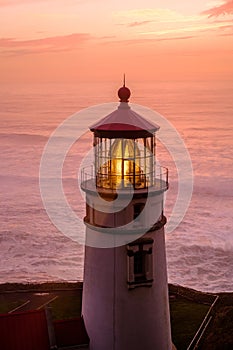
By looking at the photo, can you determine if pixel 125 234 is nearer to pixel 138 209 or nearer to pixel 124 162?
pixel 138 209

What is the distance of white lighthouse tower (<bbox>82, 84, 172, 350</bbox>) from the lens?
33.8 ft

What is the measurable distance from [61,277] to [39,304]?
5.12 m

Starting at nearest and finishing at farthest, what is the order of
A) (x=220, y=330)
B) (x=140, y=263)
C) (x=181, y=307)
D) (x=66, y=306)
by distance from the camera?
1. (x=140, y=263)
2. (x=220, y=330)
3. (x=66, y=306)
4. (x=181, y=307)

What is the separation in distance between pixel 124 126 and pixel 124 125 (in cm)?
3

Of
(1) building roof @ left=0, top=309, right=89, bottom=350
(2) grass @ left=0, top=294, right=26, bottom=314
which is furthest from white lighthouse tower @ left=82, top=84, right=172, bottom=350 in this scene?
(2) grass @ left=0, top=294, right=26, bottom=314

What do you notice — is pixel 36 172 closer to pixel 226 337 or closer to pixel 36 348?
pixel 226 337

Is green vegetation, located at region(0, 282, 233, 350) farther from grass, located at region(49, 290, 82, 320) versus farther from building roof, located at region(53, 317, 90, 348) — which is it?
building roof, located at region(53, 317, 90, 348)

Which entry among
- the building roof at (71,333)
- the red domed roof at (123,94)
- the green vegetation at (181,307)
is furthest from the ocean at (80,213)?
the building roof at (71,333)

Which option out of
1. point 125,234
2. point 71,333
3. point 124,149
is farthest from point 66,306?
point 124,149

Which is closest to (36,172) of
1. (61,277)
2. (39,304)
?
(61,277)

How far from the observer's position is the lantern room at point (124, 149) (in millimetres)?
10141

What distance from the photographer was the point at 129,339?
35.8 feet

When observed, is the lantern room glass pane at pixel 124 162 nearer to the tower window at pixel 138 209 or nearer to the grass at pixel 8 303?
the tower window at pixel 138 209

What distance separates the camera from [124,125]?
400 inches
